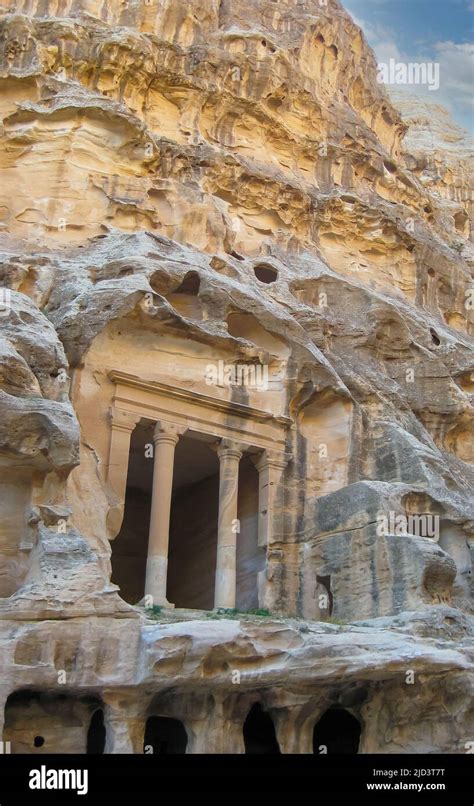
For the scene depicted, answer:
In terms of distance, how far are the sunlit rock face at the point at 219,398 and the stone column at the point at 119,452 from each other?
5cm

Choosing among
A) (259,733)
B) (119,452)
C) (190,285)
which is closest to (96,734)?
(259,733)

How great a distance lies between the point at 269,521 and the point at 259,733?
5125 millimetres

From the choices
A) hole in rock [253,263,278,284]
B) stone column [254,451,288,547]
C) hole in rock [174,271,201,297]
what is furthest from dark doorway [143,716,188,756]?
hole in rock [253,263,278,284]

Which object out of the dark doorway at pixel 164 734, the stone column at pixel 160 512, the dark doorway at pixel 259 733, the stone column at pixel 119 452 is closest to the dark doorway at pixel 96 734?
the dark doorway at pixel 164 734

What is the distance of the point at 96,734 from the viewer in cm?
1493

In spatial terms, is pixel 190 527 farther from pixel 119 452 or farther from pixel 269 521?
pixel 119 452

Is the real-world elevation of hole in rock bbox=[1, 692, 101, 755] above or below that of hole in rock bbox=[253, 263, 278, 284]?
below

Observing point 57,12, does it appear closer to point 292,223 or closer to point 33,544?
point 292,223

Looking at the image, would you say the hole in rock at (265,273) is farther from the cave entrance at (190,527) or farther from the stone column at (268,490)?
the stone column at (268,490)

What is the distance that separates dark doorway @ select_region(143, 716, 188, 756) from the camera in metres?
16.4

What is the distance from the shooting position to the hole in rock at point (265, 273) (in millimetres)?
25953

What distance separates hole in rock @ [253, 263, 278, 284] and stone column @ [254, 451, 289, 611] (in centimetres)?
632

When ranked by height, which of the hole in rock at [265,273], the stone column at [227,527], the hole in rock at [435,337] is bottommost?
the stone column at [227,527]

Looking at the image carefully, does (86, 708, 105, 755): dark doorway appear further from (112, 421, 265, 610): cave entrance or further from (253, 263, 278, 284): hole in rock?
(253, 263, 278, 284): hole in rock
